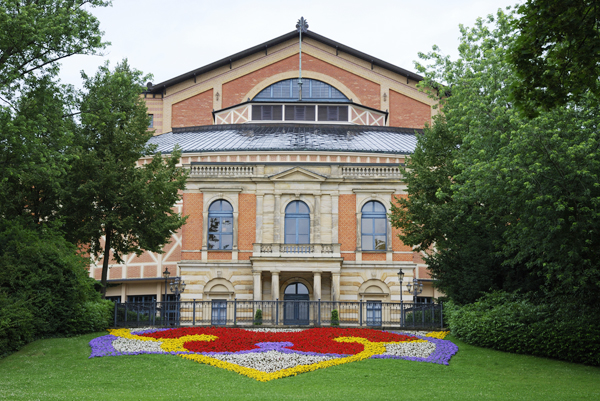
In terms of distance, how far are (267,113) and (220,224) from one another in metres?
15.8

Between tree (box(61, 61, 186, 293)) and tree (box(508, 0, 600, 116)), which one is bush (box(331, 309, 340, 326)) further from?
tree (box(508, 0, 600, 116))

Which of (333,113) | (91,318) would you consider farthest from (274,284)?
(333,113)

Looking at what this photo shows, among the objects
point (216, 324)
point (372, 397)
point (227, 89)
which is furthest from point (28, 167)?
point (227, 89)

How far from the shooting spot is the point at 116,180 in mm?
25938

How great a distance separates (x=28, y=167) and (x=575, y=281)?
17121mm

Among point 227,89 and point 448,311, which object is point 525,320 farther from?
point 227,89

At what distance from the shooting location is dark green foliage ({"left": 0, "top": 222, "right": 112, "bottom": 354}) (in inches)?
778

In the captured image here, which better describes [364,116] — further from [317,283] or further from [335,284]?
[317,283]

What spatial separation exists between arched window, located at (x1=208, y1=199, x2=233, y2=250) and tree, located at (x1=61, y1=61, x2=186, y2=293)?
7.72 meters

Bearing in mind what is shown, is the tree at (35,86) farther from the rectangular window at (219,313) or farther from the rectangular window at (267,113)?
the rectangular window at (267,113)

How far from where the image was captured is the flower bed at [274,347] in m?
17.0

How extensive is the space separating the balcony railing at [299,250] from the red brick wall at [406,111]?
71.2 ft

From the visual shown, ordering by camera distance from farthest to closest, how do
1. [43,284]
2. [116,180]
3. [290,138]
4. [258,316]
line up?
1. [290,138]
2. [258,316]
3. [116,180]
4. [43,284]

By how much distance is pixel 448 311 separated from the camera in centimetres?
2431
